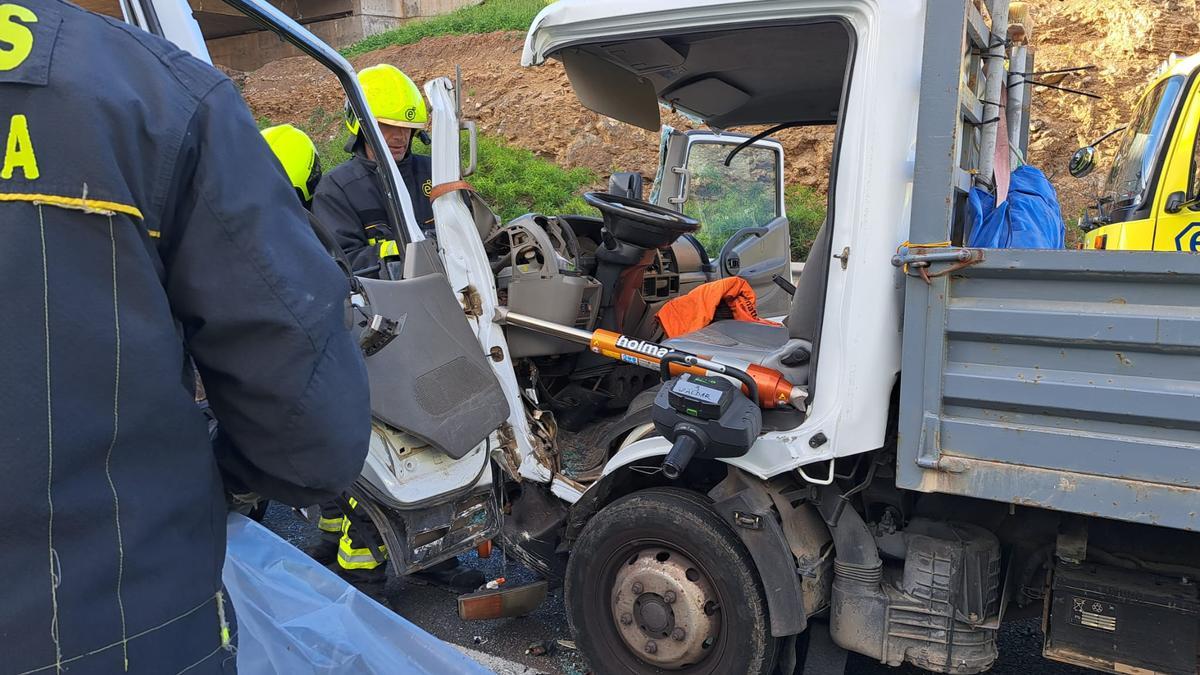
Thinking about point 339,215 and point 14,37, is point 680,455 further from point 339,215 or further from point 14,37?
point 339,215

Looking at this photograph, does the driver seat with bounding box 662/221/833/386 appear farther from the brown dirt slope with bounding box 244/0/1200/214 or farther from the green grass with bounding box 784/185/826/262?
the brown dirt slope with bounding box 244/0/1200/214

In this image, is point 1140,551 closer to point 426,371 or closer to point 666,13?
point 666,13

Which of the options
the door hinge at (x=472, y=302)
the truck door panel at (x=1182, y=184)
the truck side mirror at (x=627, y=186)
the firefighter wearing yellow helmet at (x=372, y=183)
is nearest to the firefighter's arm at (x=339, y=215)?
the firefighter wearing yellow helmet at (x=372, y=183)

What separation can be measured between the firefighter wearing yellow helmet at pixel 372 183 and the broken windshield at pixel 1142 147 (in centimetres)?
384

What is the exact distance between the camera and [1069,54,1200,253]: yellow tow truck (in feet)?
13.8

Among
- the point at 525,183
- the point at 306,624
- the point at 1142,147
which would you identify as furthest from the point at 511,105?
the point at 306,624

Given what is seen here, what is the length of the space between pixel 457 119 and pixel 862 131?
1.48 metres

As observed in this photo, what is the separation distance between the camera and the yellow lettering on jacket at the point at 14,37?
975mm

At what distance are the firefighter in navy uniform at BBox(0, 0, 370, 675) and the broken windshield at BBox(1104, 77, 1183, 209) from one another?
4.74 meters

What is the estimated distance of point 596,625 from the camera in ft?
9.32

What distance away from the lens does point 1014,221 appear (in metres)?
2.64

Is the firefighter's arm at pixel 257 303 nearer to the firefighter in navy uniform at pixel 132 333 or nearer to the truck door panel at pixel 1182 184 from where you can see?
the firefighter in navy uniform at pixel 132 333

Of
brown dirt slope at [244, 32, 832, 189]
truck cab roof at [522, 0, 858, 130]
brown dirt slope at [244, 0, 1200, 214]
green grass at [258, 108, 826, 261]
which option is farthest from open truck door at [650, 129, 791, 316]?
brown dirt slope at [244, 0, 1200, 214]

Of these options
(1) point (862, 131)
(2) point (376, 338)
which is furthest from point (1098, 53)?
(2) point (376, 338)
